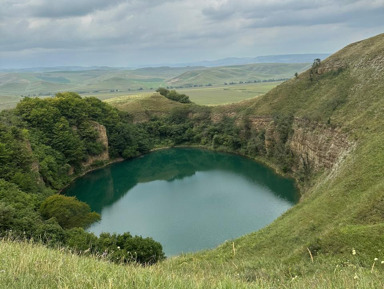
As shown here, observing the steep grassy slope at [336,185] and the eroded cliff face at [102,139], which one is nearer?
the steep grassy slope at [336,185]

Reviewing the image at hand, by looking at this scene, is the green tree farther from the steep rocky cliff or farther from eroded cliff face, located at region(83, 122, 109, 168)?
the steep rocky cliff

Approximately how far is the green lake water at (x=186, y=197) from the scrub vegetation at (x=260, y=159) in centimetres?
325

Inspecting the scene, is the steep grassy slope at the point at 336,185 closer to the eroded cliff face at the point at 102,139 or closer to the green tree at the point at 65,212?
the green tree at the point at 65,212

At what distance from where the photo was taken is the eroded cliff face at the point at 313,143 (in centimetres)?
3376

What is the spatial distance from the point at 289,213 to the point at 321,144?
14871 millimetres

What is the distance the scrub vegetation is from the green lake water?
3.25 m

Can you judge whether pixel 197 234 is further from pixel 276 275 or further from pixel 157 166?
pixel 157 166

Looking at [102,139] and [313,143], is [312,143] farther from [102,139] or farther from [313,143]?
[102,139]

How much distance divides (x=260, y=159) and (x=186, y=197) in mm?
18606

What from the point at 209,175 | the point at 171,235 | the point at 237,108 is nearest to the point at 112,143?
the point at 209,175

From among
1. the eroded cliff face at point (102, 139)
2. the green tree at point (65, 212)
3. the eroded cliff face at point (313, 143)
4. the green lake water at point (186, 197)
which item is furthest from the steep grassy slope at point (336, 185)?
the eroded cliff face at point (102, 139)

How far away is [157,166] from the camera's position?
54531mm

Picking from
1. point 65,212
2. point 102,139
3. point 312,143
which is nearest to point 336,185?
point 312,143

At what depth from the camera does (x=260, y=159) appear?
5194 cm
